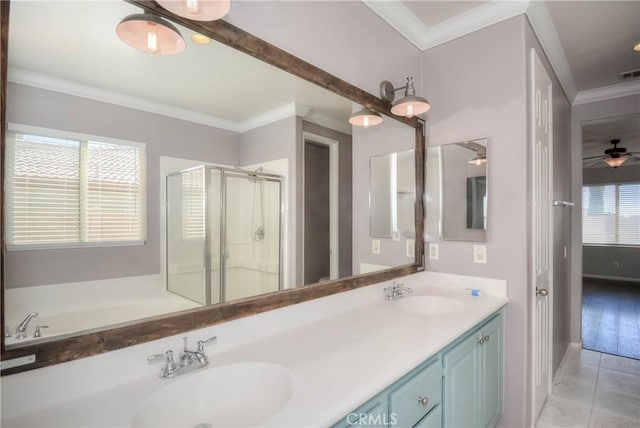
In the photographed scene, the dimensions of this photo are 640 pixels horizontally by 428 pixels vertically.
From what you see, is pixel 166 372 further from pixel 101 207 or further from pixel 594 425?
pixel 594 425

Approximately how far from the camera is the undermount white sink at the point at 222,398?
0.86 meters

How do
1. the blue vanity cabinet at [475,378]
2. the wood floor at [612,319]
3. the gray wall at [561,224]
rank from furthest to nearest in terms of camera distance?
the wood floor at [612,319] < the gray wall at [561,224] < the blue vanity cabinet at [475,378]

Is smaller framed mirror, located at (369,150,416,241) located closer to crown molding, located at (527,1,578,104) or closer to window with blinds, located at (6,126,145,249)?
crown molding, located at (527,1,578,104)

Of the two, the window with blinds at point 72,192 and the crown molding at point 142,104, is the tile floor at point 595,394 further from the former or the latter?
the window with blinds at point 72,192

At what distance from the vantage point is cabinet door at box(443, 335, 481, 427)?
1352 mm

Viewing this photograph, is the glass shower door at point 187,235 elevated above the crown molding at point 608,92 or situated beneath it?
situated beneath

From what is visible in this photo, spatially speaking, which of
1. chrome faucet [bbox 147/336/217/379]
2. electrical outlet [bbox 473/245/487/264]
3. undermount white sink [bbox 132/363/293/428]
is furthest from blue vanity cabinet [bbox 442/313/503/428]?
chrome faucet [bbox 147/336/217/379]

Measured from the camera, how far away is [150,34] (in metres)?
0.98

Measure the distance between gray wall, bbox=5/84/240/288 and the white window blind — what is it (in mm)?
77

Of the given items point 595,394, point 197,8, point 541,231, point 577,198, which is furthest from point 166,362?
point 577,198

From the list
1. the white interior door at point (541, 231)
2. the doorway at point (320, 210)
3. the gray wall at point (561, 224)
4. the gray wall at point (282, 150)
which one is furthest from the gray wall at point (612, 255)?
the gray wall at point (282, 150)

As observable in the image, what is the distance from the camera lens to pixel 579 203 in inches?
135

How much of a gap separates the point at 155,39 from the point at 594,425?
10.7ft

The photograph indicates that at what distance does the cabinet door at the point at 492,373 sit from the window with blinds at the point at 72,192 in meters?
1.75
